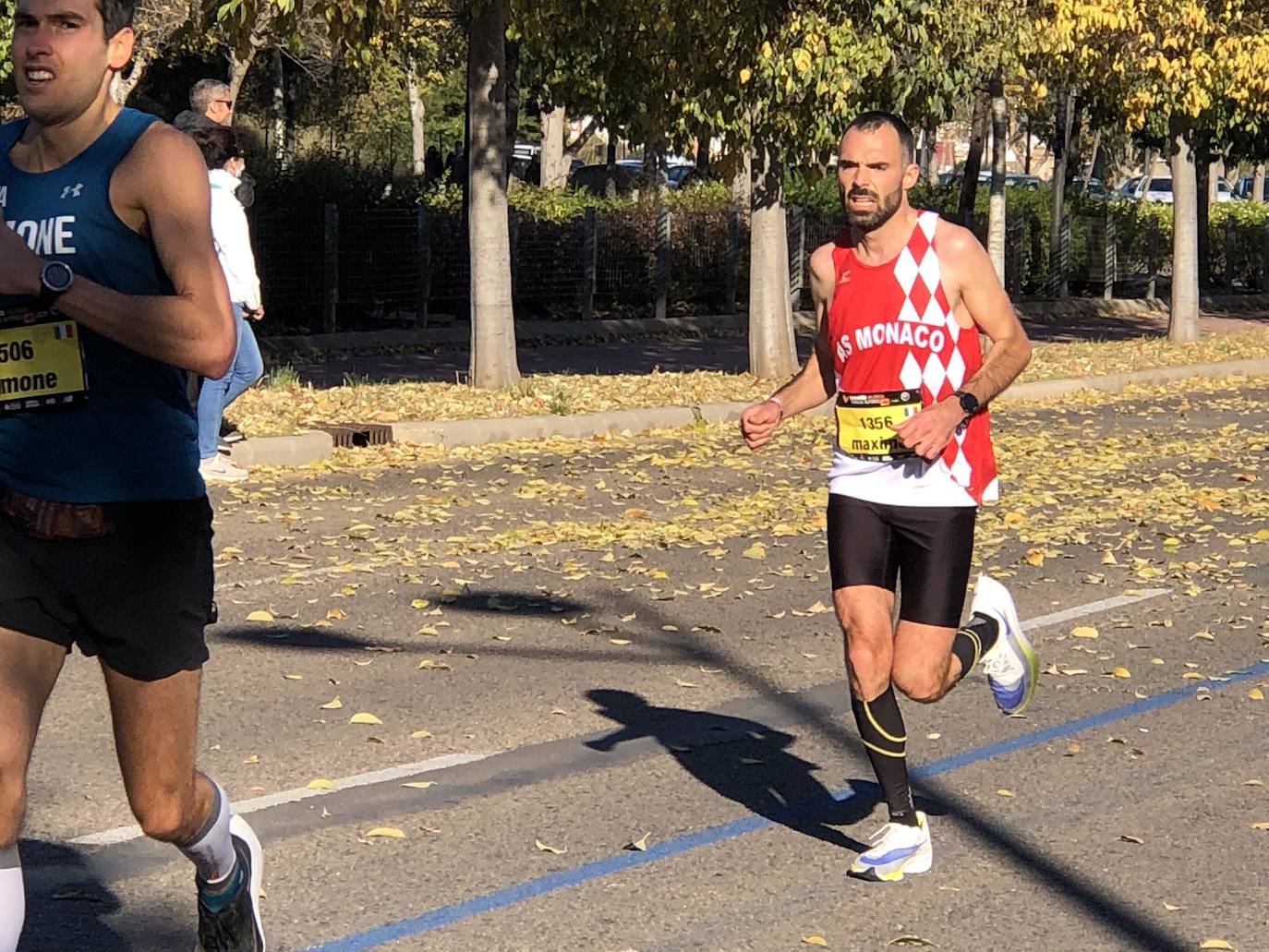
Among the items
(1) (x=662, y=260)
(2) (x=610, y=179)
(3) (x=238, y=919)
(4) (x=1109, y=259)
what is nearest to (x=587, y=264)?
(1) (x=662, y=260)

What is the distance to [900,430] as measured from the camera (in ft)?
18.4

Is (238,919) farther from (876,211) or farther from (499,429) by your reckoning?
(499,429)

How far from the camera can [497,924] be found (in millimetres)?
5117

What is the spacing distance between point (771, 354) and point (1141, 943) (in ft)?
50.2

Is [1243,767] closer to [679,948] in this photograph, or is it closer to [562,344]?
[679,948]

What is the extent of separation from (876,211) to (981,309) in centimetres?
40

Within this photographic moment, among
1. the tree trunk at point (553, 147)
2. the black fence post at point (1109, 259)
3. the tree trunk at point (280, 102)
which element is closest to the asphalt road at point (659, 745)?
the black fence post at point (1109, 259)

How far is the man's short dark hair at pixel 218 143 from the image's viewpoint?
38.3 ft

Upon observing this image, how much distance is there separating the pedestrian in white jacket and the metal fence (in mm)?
12315

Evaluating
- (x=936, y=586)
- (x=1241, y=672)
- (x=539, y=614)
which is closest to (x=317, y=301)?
(x=539, y=614)

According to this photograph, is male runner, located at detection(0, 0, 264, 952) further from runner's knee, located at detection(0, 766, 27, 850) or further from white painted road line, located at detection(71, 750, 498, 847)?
white painted road line, located at detection(71, 750, 498, 847)

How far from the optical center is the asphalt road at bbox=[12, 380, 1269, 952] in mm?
5277

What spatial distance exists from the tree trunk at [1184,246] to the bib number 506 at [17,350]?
977 inches

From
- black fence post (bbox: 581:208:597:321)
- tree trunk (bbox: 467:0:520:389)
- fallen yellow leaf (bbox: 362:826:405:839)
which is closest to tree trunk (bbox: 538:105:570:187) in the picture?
black fence post (bbox: 581:208:597:321)
